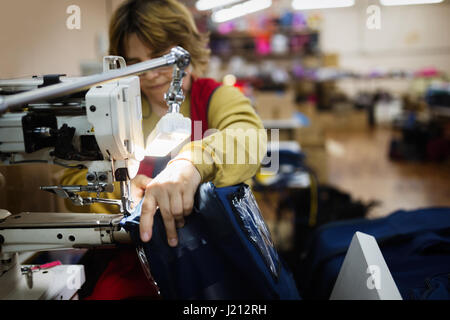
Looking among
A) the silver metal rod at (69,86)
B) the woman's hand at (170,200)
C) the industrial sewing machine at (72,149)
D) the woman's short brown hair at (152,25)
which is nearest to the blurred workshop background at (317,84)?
the woman's short brown hair at (152,25)

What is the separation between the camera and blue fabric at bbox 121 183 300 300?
2.31 feet

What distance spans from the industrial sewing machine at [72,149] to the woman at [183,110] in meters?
0.10

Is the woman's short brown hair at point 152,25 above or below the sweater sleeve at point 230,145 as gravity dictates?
above

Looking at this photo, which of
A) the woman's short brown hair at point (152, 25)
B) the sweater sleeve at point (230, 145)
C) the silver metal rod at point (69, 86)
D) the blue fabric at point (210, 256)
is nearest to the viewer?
the silver metal rod at point (69, 86)

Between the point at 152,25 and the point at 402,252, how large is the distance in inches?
38.8

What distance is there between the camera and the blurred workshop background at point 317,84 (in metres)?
1.14

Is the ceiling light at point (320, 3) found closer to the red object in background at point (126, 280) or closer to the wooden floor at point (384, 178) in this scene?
the wooden floor at point (384, 178)

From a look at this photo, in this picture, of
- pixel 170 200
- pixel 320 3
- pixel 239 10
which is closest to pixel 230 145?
pixel 170 200

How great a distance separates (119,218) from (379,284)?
1.78ft

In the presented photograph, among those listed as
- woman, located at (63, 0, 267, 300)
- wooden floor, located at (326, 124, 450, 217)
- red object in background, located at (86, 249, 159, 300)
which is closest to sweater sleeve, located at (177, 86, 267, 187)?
woman, located at (63, 0, 267, 300)

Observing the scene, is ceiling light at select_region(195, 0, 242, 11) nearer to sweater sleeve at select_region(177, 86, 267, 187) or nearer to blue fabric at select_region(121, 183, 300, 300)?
sweater sleeve at select_region(177, 86, 267, 187)

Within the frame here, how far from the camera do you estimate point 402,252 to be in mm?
1086
